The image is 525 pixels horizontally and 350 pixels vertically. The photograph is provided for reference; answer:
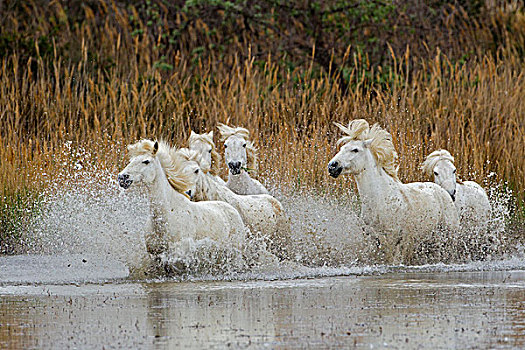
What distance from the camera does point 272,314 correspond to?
6.82m

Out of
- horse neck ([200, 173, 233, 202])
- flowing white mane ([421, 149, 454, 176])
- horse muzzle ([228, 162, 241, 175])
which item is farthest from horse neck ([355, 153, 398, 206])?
horse neck ([200, 173, 233, 202])

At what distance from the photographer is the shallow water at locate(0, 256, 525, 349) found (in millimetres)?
5754

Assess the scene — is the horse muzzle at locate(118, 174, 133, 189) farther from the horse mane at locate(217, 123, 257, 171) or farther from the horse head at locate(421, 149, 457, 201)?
the horse head at locate(421, 149, 457, 201)

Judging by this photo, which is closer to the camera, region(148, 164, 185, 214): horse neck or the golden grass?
region(148, 164, 185, 214): horse neck

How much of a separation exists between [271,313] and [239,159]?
15.8ft

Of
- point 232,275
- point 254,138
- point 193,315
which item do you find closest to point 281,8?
point 254,138

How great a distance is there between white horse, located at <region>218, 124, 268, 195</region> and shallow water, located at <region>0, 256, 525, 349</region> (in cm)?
248

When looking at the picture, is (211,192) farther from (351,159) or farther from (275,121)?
(275,121)

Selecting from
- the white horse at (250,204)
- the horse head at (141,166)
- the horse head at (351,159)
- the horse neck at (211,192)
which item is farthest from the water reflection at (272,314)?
the horse head at (351,159)

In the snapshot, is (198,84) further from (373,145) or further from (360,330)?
(360,330)

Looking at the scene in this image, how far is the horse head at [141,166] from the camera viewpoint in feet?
29.9

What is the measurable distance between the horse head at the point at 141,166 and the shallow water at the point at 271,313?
0.94m

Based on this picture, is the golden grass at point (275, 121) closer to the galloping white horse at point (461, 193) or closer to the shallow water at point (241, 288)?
the shallow water at point (241, 288)

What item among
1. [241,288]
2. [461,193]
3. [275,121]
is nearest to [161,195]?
[241,288]
